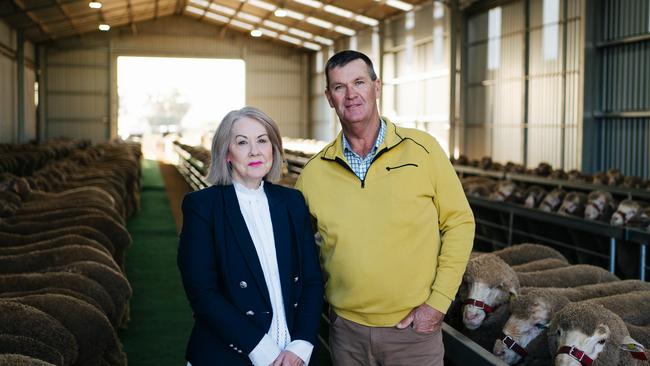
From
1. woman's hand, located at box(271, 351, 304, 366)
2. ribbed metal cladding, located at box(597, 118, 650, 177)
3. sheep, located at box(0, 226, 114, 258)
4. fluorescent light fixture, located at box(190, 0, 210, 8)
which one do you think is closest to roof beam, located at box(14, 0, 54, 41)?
fluorescent light fixture, located at box(190, 0, 210, 8)

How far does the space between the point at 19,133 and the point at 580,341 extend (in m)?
29.9

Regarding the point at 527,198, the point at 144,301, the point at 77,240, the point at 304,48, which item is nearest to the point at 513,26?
the point at 527,198

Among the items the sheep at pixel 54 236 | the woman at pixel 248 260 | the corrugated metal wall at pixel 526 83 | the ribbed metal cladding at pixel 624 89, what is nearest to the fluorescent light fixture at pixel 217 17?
the corrugated metal wall at pixel 526 83

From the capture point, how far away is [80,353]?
14.9 feet

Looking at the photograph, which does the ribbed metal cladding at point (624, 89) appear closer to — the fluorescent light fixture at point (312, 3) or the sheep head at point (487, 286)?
the sheep head at point (487, 286)

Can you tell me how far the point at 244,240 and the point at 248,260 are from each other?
0.08 meters

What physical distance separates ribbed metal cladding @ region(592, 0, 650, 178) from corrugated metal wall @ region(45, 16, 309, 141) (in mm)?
27596

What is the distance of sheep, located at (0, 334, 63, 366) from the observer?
149 inches

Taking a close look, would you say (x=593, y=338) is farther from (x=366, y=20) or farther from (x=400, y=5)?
(x=366, y=20)

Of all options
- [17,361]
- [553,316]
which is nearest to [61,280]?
[17,361]

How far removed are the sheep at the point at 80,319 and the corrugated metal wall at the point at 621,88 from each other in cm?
1341

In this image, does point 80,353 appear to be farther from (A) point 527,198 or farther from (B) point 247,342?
(A) point 527,198

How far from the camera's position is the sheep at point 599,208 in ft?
34.0

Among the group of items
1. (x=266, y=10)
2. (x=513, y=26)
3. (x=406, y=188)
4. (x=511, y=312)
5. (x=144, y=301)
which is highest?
(x=266, y=10)
